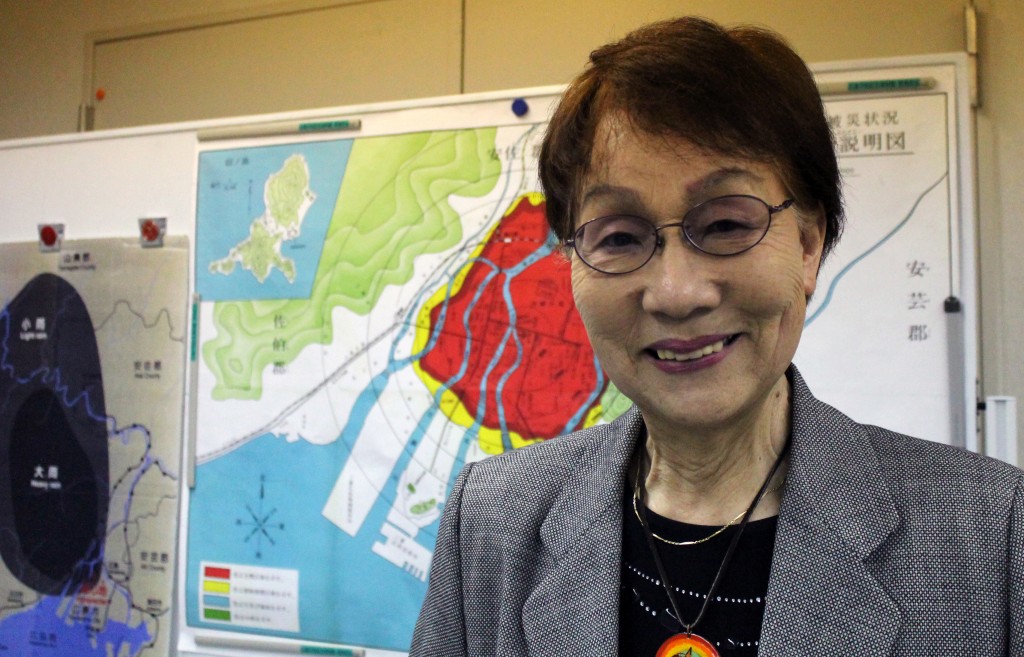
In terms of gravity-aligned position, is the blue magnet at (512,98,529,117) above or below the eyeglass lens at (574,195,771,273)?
above

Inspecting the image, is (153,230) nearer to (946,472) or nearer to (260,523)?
(260,523)

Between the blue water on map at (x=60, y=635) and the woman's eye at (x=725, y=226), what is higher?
the woman's eye at (x=725, y=226)

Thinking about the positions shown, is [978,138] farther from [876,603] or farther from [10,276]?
[10,276]

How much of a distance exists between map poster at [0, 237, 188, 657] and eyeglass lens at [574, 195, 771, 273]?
57.3 inches

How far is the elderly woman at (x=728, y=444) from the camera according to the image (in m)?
0.65

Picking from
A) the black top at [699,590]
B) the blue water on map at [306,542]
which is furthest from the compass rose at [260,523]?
the black top at [699,590]

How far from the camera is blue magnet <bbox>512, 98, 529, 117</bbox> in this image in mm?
1611

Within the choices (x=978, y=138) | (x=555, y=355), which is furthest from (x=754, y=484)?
(x=978, y=138)

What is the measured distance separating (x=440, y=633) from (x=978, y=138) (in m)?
1.49

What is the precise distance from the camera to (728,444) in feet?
2.50

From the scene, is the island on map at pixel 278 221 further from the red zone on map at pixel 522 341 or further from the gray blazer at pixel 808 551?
the gray blazer at pixel 808 551

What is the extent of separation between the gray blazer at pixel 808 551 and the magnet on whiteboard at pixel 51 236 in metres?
1.63

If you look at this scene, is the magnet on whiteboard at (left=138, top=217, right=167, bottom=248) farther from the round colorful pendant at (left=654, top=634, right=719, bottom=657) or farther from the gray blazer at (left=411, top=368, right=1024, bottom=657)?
the round colorful pendant at (left=654, top=634, right=719, bottom=657)

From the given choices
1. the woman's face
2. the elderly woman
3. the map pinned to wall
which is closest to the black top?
the elderly woman
